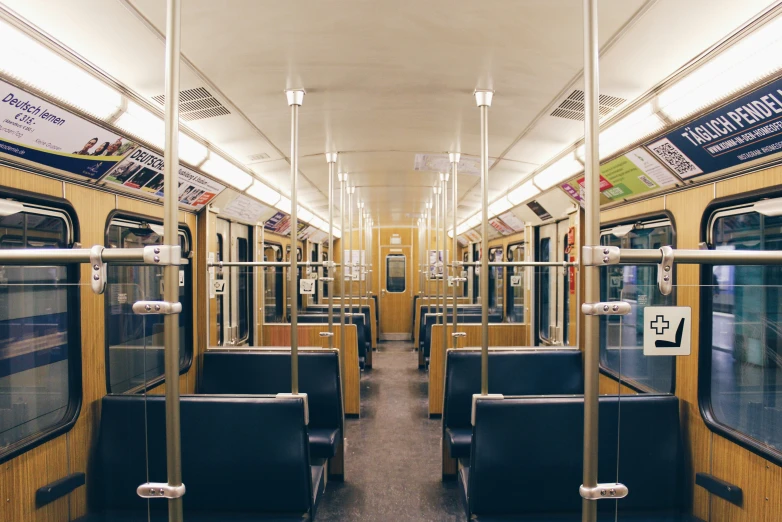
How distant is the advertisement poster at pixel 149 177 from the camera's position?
2557 millimetres

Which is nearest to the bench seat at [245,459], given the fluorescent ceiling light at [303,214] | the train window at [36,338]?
the train window at [36,338]

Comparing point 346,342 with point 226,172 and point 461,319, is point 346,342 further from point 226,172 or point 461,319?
point 226,172

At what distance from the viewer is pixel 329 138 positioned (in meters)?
3.42

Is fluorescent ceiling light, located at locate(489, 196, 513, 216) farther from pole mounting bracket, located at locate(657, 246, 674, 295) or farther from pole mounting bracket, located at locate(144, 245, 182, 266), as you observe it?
pole mounting bracket, located at locate(144, 245, 182, 266)

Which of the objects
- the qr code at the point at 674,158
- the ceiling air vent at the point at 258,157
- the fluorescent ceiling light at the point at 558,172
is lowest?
the qr code at the point at 674,158

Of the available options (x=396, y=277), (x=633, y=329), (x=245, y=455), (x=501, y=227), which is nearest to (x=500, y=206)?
(x=501, y=227)

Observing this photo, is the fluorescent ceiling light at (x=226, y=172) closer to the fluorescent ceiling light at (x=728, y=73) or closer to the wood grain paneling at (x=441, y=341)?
the wood grain paneling at (x=441, y=341)

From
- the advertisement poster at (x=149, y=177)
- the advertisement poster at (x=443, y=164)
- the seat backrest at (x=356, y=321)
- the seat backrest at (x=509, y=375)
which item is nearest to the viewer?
the advertisement poster at (x=149, y=177)

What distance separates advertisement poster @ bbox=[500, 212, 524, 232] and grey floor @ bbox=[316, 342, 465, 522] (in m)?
2.55

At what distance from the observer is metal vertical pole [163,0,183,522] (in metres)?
1.11

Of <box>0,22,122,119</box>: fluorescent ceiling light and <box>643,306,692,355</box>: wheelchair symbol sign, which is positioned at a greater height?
<box>0,22,122,119</box>: fluorescent ceiling light

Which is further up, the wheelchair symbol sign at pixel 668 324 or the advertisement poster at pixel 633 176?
the advertisement poster at pixel 633 176

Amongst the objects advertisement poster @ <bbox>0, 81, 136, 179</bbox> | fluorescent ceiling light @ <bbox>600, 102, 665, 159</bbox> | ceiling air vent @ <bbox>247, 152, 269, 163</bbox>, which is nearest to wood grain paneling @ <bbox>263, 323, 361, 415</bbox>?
ceiling air vent @ <bbox>247, 152, 269, 163</bbox>

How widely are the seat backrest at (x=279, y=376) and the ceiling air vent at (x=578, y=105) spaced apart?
7.35 ft
